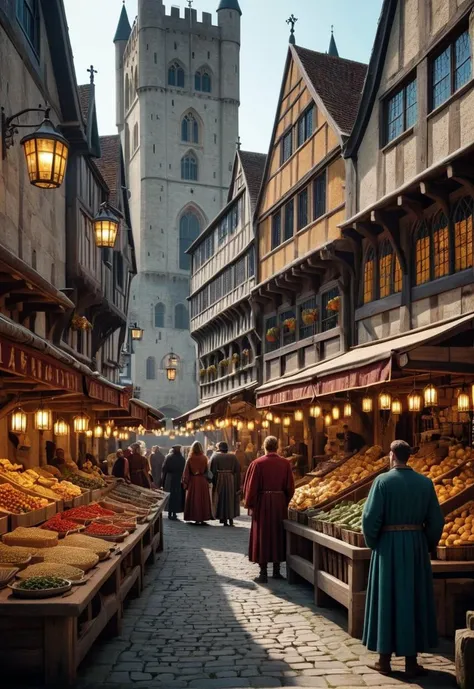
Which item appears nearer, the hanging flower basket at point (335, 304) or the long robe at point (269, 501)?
the long robe at point (269, 501)

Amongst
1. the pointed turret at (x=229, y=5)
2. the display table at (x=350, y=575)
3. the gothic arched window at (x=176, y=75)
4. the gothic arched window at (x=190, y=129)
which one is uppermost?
the pointed turret at (x=229, y=5)

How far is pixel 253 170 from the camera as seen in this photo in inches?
1184

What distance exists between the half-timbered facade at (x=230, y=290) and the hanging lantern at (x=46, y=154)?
16.4m

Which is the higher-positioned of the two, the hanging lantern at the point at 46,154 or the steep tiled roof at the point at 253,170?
the steep tiled roof at the point at 253,170

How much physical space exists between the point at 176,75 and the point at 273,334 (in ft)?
157

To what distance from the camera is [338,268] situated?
715 inches

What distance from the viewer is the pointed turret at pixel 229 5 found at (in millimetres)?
68875

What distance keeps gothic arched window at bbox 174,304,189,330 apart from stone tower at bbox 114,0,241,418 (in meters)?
0.08

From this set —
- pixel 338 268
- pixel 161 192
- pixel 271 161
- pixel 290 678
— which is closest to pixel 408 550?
pixel 290 678

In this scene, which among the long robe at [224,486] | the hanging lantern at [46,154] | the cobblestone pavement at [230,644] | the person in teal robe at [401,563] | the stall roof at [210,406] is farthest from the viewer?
the stall roof at [210,406]

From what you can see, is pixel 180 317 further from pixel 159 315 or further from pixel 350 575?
pixel 350 575

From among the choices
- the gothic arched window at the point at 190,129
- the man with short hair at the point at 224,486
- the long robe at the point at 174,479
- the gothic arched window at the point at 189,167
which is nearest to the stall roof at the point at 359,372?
the man with short hair at the point at 224,486

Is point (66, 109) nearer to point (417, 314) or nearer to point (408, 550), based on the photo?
point (417, 314)

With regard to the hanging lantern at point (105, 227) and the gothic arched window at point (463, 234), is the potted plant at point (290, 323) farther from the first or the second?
the gothic arched window at point (463, 234)
